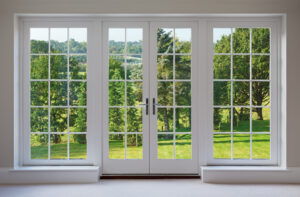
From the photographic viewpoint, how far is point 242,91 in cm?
486

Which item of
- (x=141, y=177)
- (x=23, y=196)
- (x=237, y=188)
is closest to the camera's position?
(x=23, y=196)

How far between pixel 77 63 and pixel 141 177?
6.21ft

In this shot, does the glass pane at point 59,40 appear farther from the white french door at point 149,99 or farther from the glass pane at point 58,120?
the glass pane at point 58,120

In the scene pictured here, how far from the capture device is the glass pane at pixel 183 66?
486 cm

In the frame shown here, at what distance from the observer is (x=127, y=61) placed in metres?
4.88

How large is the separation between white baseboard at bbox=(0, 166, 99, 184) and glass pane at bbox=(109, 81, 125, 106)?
1.02 m

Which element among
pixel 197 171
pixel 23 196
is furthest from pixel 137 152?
pixel 23 196

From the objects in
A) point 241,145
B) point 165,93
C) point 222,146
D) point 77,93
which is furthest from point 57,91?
point 241,145

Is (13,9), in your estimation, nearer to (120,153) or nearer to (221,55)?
(120,153)

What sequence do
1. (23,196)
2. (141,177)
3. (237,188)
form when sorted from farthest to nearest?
→ (141,177) → (237,188) → (23,196)

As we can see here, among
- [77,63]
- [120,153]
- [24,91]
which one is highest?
[77,63]

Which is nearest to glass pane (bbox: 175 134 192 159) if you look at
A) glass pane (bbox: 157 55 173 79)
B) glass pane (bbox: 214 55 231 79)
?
glass pane (bbox: 157 55 173 79)

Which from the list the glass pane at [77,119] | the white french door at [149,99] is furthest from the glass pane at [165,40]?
the glass pane at [77,119]

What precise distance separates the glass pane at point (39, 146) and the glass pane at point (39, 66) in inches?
34.3
